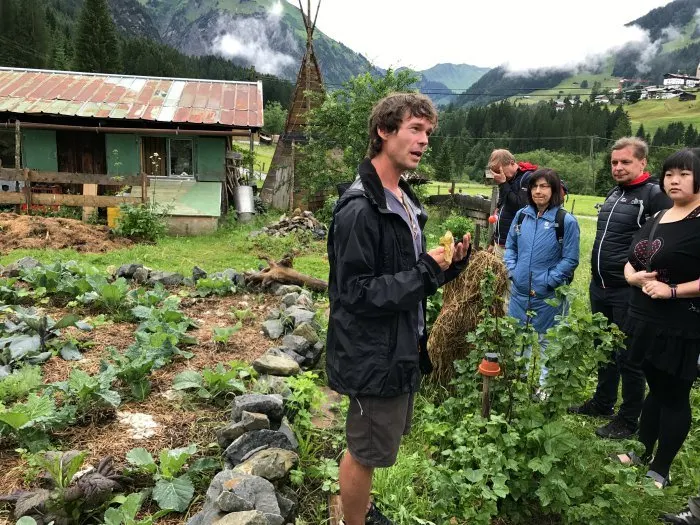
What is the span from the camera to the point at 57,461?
2225mm

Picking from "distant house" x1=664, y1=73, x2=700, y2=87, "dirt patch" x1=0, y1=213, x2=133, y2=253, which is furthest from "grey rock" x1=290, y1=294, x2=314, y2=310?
"distant house" x1=664, y1=73, x2=700, y2=87

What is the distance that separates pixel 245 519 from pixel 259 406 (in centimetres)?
98

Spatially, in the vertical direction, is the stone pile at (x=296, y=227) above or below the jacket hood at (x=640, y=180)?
below

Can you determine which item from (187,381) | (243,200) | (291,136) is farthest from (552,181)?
(291,136)

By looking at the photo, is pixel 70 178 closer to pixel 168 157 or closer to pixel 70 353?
pixel 168 157

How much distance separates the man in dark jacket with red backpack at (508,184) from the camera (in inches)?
183

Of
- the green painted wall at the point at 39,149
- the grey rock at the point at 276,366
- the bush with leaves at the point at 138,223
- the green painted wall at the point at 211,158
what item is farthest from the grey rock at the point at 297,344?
the green painted wall at the point at 39,149

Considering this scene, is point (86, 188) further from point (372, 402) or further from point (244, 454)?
point (372, 402)

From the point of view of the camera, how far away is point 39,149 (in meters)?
13.4

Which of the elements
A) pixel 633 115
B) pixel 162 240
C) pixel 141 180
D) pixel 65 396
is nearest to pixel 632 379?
pixel 65 396

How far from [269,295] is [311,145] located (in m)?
8.28

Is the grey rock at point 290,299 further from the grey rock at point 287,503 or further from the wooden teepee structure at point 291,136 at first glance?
the wooden teepee structure at point 291,136

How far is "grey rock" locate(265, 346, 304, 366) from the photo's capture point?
3967mm

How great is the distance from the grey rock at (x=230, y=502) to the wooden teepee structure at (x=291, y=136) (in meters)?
14.3
